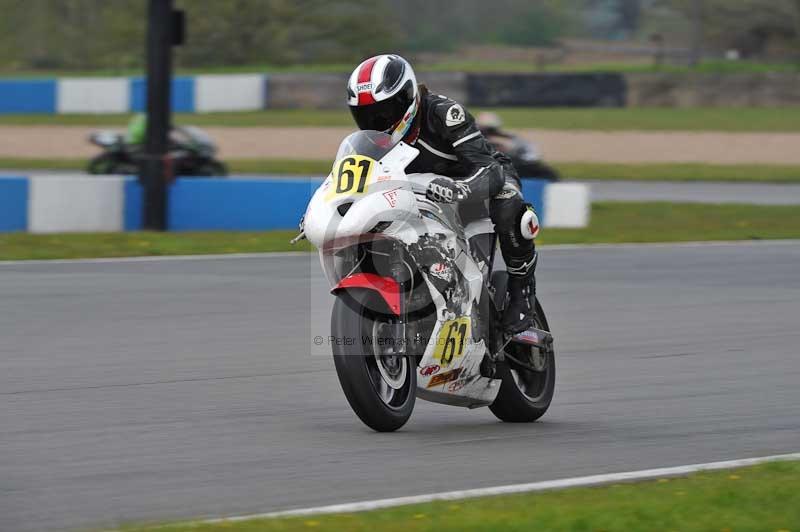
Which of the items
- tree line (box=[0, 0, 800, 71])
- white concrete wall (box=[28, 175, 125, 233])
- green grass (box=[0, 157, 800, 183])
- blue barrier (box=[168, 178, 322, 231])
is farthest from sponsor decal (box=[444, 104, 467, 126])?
tree line (box=[0, 0, 800, 71])

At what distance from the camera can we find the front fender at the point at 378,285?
5.54 m

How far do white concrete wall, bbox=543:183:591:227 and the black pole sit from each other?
435cm

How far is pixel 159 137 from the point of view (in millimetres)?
15094

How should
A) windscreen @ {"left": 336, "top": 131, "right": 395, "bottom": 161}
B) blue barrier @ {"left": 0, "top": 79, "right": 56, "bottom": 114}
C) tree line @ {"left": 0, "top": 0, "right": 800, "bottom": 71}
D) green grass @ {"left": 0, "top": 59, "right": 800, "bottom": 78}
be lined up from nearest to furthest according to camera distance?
windscreen @ {"left": 336, "top": 131, "right": 395, "bottom": 161}
blue barrier @ {"left": 0, "top": 79, "right": 56, "bottom": 114}
green grass @ {"left": 0, "top": 59, "right": 800, "bottom": 78}
tree line @ {"left": 0, "top": 0, "right": 800, "bottom": 71}

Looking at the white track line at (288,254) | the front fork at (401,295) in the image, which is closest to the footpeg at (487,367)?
the front fork at (401,295)

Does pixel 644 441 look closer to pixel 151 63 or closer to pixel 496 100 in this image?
pixel 151 63

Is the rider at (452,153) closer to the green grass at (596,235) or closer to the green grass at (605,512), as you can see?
the green grass at (605,512)

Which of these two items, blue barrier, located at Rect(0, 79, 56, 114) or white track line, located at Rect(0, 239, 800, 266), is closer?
white track line, located at Rect(0, 239, 800, 266)

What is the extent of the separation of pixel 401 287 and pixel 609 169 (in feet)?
64.1

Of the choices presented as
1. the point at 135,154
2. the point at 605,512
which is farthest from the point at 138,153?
the point at 605,512

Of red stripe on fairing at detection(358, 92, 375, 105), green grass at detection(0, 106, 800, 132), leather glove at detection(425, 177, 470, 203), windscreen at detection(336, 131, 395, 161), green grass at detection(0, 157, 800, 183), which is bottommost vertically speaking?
leather glove at detection(425, 177, 470, 203)

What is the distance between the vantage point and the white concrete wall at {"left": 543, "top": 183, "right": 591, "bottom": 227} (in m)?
16.2

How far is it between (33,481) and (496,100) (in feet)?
95.7

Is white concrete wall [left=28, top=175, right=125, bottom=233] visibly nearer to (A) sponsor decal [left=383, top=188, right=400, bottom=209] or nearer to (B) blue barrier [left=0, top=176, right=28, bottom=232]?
(B) blue barrier [left=0, top=176, right=28, bottom=232]
